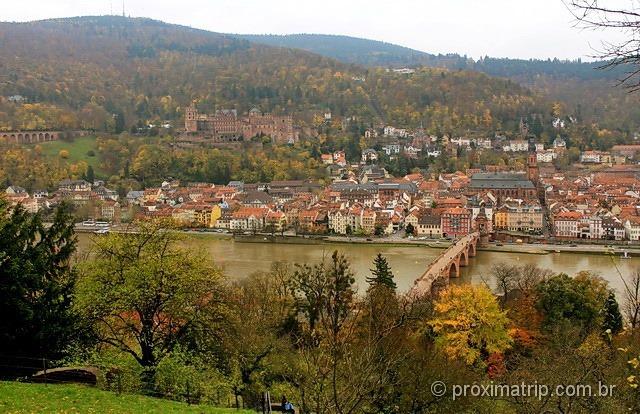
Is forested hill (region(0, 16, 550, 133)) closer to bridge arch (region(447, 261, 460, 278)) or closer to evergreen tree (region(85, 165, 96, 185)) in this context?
evergreen tree (region(85, 165, 96, 185))

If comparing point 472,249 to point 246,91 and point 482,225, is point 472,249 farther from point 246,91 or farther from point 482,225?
point 246,91

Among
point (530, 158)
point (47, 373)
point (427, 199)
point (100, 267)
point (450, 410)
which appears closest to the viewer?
point (47, 373)

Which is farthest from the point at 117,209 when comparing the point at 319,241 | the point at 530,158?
the point at 530,158

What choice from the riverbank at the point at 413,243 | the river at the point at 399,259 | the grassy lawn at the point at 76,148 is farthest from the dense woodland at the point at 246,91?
the river at the point at 399,259

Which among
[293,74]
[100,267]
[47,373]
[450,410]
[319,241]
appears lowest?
[319,241]

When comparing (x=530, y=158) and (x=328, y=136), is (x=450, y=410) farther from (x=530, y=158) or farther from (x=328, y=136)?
(x=328, y=136)

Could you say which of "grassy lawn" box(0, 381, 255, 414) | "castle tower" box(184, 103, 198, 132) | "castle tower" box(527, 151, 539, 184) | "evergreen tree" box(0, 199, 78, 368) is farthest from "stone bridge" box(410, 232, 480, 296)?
"castle tower" box(184, 103, 198, 132)
